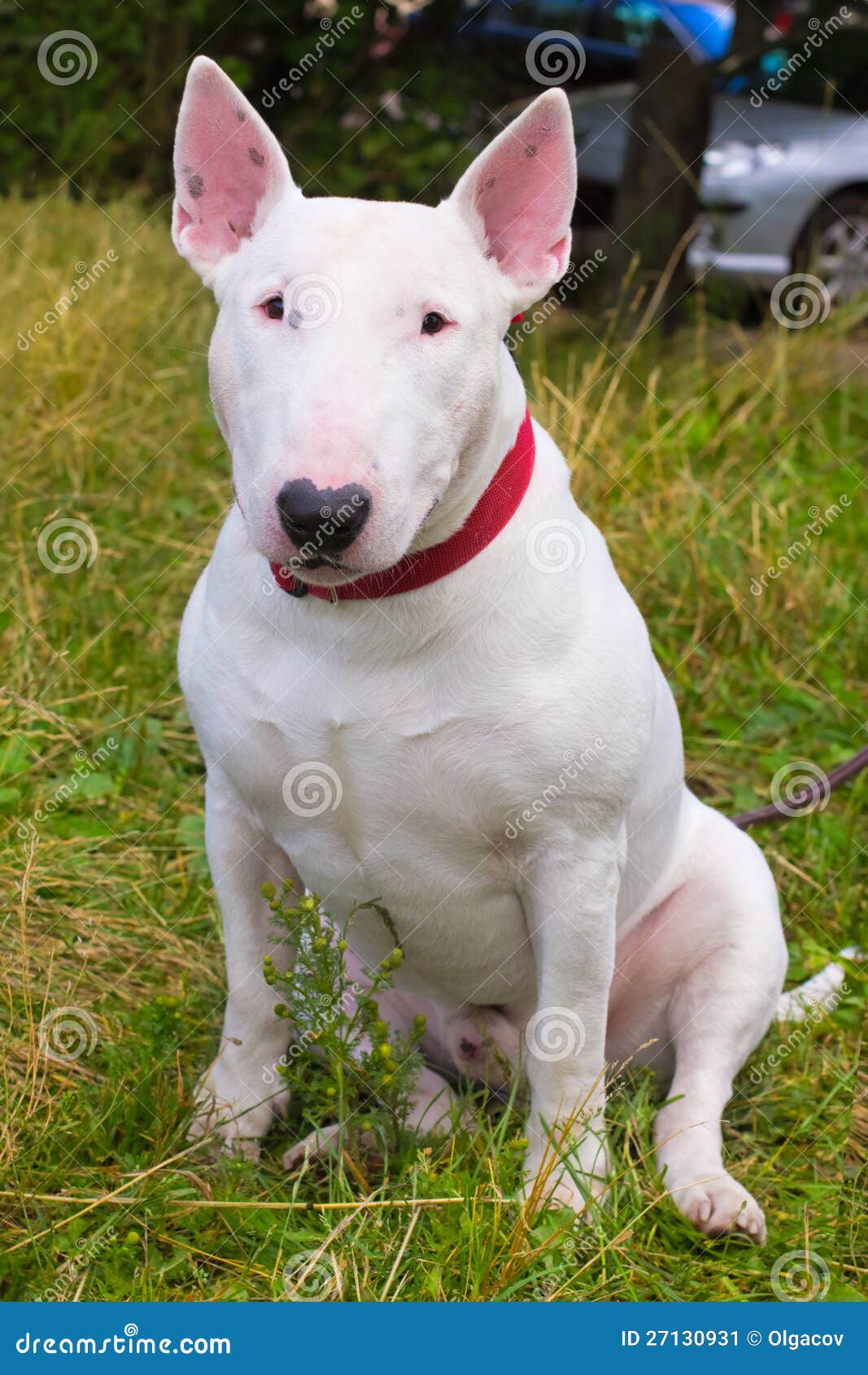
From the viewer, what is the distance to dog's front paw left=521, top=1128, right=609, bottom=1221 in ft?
7.93

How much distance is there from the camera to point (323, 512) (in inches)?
75.8

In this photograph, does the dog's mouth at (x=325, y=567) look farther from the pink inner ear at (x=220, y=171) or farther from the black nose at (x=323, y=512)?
the pink inner ear at (x=220, y=171)

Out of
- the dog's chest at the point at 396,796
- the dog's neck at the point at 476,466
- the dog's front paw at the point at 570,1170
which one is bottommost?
the dog's front paw at the point at 570,1170

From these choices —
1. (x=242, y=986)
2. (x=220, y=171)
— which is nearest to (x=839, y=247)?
(x=220, y=171)

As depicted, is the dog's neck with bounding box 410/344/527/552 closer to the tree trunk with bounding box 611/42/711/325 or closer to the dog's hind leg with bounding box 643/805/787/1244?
the dog's hind leg with bounding box 643/805/787/1244

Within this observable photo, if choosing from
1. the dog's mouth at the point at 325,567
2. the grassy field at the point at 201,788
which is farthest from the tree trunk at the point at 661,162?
the dog's mouth at the point at 325,567

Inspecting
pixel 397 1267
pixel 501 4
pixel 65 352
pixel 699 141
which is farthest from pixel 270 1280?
pixel 501 4

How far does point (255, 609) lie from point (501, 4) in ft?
28.3

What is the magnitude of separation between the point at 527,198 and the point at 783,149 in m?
6.98

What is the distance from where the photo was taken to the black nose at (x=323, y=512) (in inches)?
75.6

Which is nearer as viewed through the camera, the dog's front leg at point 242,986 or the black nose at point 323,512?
the black nose at point 323,512

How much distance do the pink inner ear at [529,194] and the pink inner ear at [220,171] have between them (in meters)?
0.34

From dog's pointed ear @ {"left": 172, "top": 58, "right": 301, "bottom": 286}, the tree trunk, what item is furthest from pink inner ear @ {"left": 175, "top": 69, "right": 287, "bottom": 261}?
the tree trunk

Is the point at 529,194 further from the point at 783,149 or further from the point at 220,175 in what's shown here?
the point at 783,149
